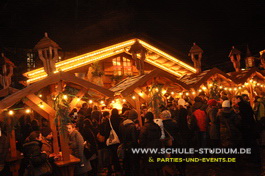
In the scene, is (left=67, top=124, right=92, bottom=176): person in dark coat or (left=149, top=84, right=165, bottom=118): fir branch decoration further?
(left=149, top=84, right=165, bottom=118): fir branch decoration

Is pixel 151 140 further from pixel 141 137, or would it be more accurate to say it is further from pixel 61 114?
pixel 61 114

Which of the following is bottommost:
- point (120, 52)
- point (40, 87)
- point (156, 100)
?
point (156, 100)

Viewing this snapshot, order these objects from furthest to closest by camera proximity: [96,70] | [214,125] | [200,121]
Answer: [96,70] < [200,121] < [214,125]

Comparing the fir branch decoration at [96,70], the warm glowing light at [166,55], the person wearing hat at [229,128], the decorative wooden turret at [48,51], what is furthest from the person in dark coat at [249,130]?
the warm glowing light at [166,55]

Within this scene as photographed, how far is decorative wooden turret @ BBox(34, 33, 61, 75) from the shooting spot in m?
9.19

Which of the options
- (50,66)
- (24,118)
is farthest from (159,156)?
(24,118)

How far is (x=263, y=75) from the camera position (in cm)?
1320

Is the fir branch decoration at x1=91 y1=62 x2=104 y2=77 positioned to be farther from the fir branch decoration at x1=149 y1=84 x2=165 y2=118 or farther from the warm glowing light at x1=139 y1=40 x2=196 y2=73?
the fir branch decoration at x1=149 y1=84 x2=165 y2=118

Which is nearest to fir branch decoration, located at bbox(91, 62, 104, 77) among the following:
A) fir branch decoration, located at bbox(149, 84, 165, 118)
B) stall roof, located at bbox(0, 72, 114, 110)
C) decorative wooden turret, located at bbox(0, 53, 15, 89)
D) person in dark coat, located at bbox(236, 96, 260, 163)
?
decorative wooden turret, located at bbox(0, 53, 15, 89)

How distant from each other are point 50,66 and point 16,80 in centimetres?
2070

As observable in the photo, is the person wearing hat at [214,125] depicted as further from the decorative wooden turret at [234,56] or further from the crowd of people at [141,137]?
the decorative wooden turret at [234,56]

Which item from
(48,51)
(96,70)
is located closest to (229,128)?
(48,51)

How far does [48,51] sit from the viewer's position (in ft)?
31.3

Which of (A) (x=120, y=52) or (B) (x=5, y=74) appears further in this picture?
(A) (x=120, y=52)
